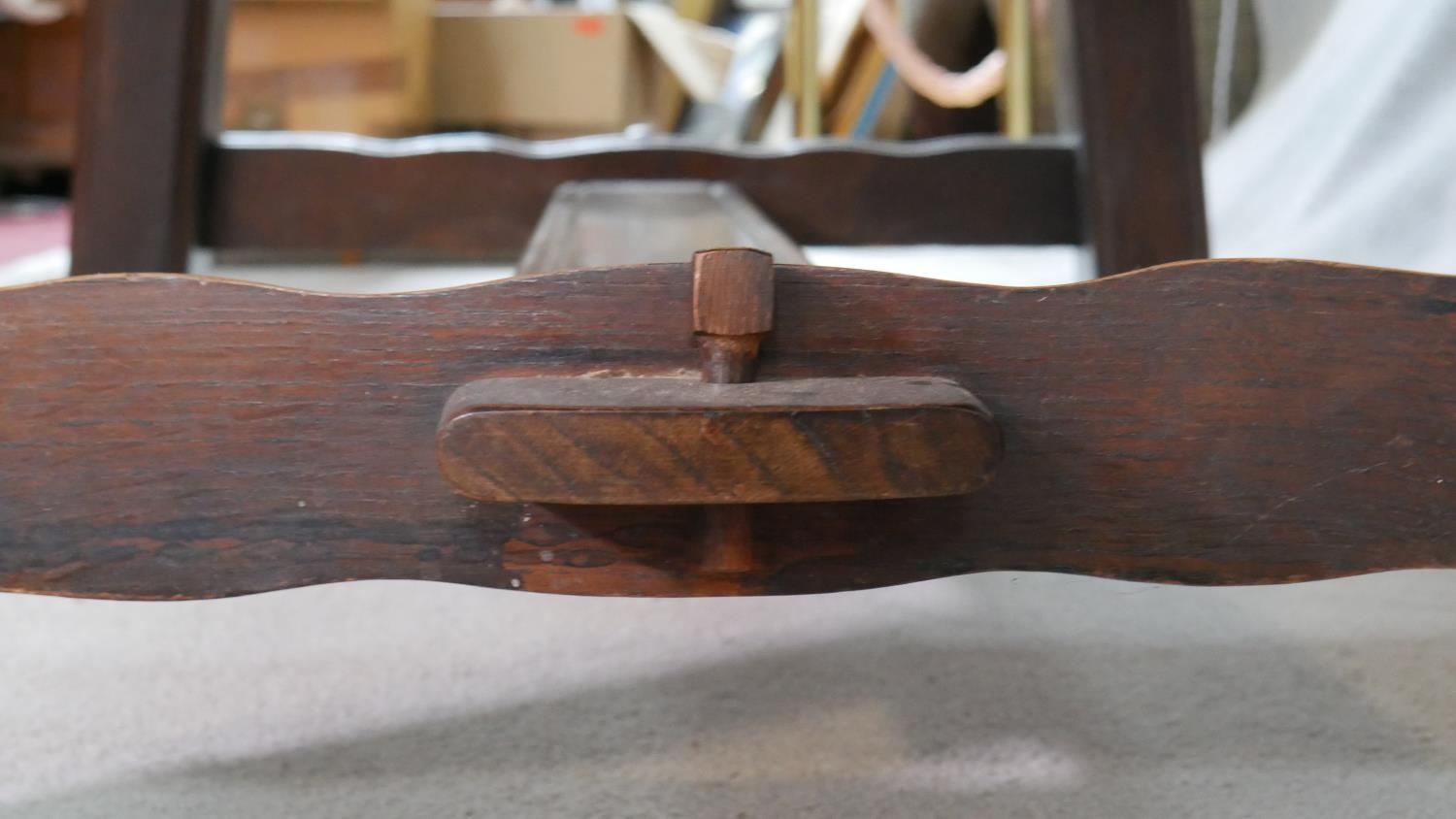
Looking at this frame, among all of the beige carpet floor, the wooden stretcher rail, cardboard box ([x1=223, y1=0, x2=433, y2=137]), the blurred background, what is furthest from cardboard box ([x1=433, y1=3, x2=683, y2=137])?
the beige carpet floor

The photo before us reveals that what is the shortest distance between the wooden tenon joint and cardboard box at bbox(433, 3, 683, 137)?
2.05 m

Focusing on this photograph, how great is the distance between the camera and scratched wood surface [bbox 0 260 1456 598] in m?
0.40

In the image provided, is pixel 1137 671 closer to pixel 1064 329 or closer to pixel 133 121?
pixel 1064 329

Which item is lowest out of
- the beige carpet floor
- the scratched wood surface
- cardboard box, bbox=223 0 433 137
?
the beige carpet floor

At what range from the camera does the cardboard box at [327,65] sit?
207 centimetres

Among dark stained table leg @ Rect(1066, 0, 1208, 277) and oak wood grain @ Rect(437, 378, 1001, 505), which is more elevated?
dark stained table leg @ Rect(1066, 0, 1208, 277)

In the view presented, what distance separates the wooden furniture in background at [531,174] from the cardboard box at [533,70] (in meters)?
1.35

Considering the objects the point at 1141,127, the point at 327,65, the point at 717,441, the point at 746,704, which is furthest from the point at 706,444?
the point at 327,65

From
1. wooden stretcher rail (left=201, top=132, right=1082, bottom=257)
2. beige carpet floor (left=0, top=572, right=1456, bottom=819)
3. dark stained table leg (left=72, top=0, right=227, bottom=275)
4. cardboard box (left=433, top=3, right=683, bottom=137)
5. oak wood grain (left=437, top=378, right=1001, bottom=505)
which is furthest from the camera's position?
cardboard box (left=433, top=3, right=683, bottom=137)

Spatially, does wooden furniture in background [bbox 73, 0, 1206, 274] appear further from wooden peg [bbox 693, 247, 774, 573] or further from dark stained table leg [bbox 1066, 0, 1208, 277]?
wooden peg [bbox 693, 247, 774, 573]

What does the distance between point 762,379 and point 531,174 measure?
69 centimetres

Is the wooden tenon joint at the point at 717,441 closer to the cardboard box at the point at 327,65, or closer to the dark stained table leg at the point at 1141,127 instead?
the dark stained table leg at the point at 1141,127

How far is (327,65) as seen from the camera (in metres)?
2.17

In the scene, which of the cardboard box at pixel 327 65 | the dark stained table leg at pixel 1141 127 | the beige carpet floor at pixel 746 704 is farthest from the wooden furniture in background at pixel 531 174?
the cardboard box at pixel 327 65
